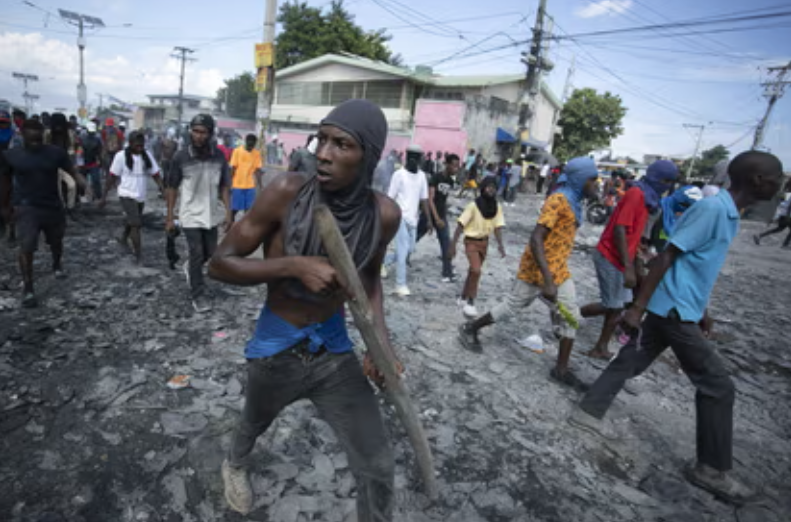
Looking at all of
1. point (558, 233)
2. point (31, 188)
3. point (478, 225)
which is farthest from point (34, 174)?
point (558, 233)

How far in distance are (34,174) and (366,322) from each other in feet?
15.9

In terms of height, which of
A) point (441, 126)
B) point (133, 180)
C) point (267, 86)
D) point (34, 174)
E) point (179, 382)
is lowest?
point (179, 382)

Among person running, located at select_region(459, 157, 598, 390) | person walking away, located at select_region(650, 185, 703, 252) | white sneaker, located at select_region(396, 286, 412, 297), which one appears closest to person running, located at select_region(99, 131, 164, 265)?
white sneaker, located at select_region(396, 286, 412, 297)

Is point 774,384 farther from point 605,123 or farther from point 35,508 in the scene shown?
point 605,123

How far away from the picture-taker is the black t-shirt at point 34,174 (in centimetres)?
438

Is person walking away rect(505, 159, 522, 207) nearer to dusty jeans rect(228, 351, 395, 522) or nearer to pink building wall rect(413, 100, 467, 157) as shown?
pink building wall rect(413, 100, 467, 157)

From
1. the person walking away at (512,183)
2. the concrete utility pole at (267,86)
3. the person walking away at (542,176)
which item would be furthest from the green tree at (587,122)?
the concrete utility pole at (267,86)

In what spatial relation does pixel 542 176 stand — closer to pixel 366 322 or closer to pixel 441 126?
pixel 441 126

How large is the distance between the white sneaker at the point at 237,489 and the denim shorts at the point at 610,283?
375 cm

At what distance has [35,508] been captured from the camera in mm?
2148

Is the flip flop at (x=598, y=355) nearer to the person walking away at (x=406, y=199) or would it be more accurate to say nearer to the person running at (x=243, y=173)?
the person walking away at (x=406, y=199)

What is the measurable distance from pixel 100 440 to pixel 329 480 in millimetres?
1479

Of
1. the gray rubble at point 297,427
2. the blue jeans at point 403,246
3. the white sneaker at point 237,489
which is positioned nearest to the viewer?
the white sneaker at point 237,489

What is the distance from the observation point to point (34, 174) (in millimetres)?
4418
